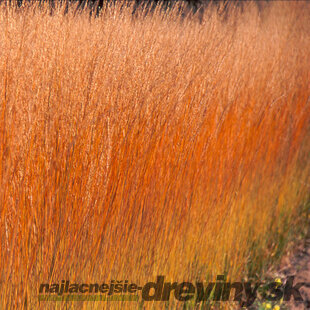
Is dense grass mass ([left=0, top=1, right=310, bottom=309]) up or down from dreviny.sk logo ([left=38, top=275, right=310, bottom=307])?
up

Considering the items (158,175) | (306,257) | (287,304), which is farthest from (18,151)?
(306,257)

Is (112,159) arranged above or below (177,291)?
above

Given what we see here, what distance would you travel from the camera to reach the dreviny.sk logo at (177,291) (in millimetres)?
1307

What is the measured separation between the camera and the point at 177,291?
1.74 meters

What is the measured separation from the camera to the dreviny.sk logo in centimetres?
131

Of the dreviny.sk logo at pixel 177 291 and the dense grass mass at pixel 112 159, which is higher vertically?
the dense grass mass at pixel 112 159

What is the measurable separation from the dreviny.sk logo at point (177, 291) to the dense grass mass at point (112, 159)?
0.03 metres

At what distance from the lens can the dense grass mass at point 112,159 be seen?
1244 millimetres

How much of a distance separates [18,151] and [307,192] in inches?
108

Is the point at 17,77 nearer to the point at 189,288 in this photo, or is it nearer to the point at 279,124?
the point at 189,288

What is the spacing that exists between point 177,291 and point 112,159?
77 cm

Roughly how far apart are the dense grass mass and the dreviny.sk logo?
0.11 feet

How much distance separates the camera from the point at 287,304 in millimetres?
2266

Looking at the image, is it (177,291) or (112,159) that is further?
Answer: (177,291)
